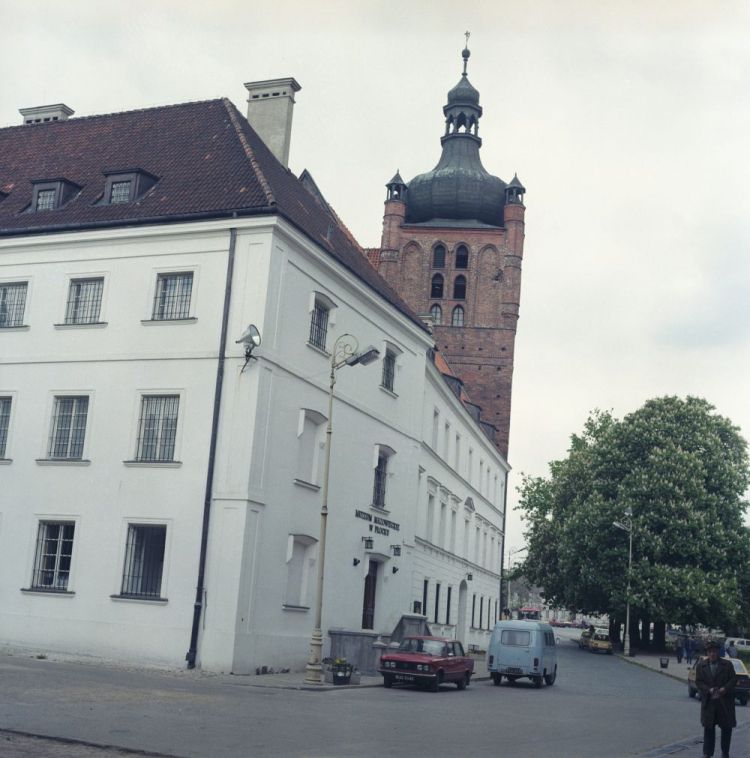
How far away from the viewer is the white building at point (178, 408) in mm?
24484

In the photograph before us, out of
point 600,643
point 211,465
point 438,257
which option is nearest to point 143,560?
point 211,465

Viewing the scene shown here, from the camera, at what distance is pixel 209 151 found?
29.5 meters

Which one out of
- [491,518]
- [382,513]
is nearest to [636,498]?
[491,518]

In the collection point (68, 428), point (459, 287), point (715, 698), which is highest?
point (459, 287)

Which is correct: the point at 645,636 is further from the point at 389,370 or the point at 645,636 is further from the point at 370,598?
the point at 389,370

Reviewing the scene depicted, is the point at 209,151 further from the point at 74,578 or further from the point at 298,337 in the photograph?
the point at 74,578

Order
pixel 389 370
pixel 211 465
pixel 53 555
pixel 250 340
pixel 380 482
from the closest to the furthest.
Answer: pixel 250 340 → pixel 211 465 → pixel 53 555 → pixel 380 482 → pixel 389 370

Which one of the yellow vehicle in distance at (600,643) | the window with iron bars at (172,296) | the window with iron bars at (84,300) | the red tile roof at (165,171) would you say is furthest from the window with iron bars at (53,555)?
the yellow vehicle in distance at (600,643)

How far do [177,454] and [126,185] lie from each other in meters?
8.24

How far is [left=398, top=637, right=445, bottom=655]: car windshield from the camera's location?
25734mm

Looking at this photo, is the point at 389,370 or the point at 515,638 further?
the point at 389,370

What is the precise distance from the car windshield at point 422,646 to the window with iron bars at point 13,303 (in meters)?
13.6

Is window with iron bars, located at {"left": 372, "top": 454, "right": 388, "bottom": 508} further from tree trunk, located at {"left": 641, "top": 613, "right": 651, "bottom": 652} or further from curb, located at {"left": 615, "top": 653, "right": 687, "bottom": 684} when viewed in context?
tree trunk, located at {"left": 641, "top": 613, "right": 651, "bottom": 652}

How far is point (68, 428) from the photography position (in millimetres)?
26672
